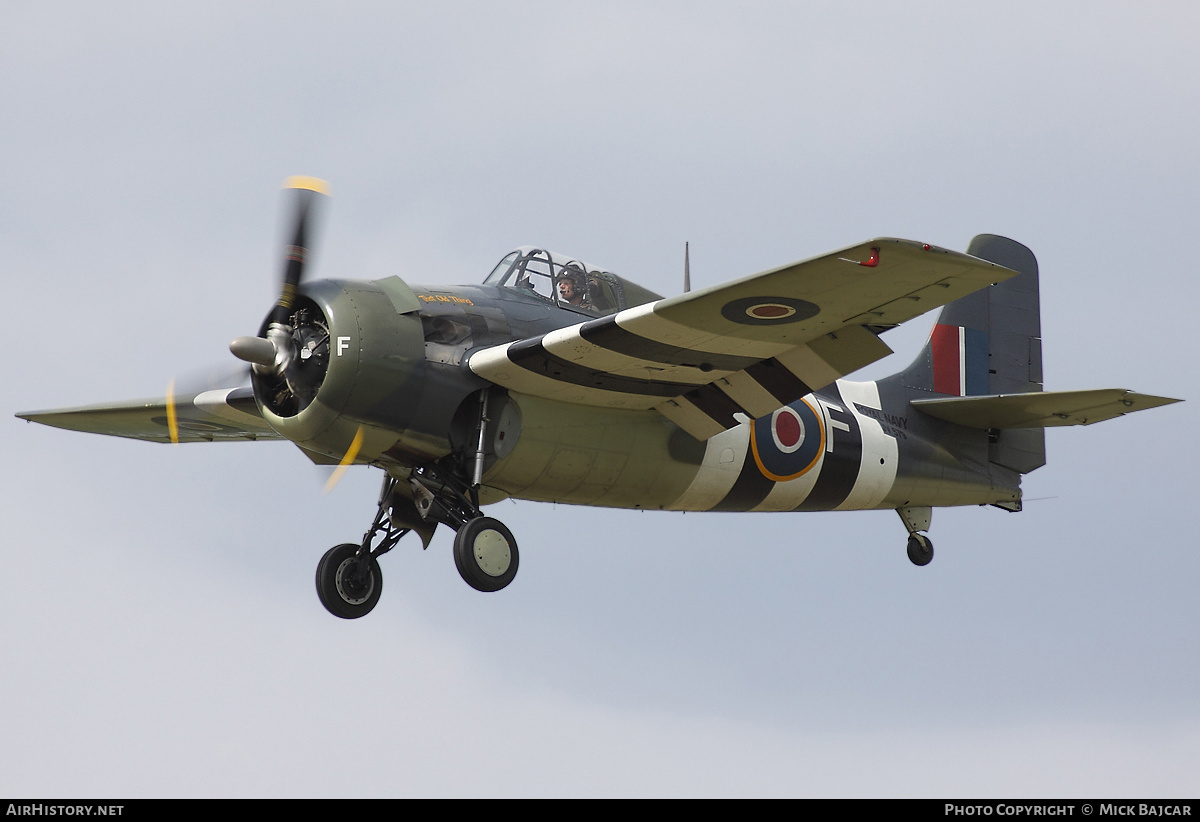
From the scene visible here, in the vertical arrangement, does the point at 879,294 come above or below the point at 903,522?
above

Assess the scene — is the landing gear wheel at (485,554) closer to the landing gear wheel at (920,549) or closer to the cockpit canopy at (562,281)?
the cockpit canopy at (562,281)

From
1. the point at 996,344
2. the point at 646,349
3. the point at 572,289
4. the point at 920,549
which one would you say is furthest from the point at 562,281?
the point at 996,344

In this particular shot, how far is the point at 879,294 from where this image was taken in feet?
32.5

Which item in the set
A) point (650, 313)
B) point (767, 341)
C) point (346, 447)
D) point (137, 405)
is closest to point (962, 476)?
point (767, 341)

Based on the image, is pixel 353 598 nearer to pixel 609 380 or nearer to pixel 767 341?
pixel 609 380

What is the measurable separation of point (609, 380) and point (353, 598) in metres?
2.97

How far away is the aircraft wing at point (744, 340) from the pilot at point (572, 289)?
0.95 m

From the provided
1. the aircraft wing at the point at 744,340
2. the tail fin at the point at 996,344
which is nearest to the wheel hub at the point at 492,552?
the aircraft wing at the point at 744,340

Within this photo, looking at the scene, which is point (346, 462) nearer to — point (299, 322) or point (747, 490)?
point (299, 322)

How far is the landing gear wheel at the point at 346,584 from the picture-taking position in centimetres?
1198

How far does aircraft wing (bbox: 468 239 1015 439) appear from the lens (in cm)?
942

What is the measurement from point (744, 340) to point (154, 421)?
7.28m

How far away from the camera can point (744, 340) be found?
10805mm
